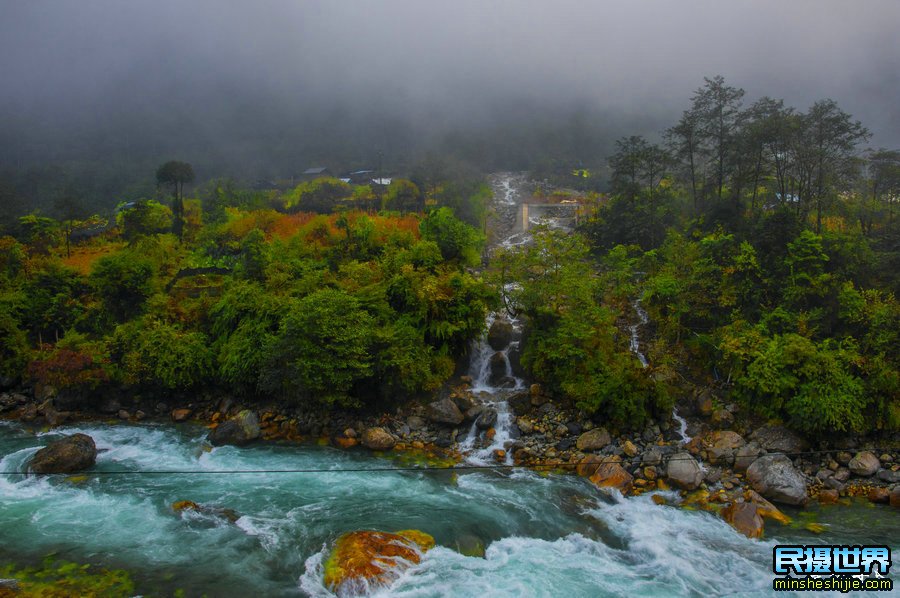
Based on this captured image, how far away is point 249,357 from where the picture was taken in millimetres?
19281

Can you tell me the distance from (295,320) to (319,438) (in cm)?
412

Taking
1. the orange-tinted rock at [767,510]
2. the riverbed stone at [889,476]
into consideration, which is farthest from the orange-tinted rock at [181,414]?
the riverbed stone at [889,476]

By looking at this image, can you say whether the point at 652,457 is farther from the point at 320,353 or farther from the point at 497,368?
the point at 320,353

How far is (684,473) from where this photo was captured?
15.1 meters

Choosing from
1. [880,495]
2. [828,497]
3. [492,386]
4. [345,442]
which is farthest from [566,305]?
[880,495]

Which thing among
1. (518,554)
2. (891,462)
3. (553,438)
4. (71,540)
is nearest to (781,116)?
(891,462)

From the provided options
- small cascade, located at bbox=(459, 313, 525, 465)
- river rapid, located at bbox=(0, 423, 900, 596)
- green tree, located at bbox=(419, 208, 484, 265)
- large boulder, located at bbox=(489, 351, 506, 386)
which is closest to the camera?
river rapid, located at bbox=(0, 423, 900, 596)

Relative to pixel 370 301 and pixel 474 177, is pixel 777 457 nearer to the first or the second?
pixel 370 301

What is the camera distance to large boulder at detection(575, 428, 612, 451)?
16797 millimetres

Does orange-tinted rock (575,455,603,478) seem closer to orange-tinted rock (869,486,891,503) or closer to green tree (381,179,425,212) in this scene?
orange-tinted rock (869,486,891,503)

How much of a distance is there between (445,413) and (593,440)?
16.2 feet

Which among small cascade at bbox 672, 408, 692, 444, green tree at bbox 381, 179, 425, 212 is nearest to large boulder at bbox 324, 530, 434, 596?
small cascade at bbox 672, 408, 692, 444

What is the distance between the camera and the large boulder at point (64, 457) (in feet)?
49.9

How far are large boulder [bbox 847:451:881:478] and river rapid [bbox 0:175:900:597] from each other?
120 centimetres
